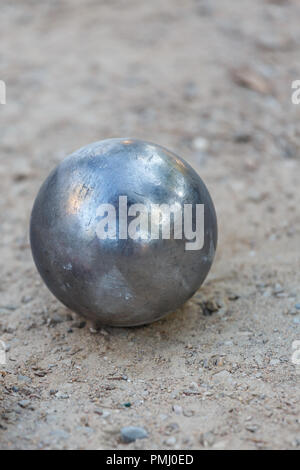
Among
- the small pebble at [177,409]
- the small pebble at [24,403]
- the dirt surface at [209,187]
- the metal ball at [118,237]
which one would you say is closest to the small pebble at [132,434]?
the dirt surface at [209,187]

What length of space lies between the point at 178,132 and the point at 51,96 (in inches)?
69.2

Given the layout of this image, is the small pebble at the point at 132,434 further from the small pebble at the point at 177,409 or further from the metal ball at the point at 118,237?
the metal ball at the point at 118,237

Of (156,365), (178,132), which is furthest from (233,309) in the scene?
(178,132)

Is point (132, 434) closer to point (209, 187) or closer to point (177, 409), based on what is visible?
point (177, 409)

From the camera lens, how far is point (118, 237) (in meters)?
3.23

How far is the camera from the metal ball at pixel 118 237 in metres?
3.25

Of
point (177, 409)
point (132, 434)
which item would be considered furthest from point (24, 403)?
point (177, 409)

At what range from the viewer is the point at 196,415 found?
9.90ft

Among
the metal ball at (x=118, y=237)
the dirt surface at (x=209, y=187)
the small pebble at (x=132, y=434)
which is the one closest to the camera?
the small pebble at (x=132, y=434)

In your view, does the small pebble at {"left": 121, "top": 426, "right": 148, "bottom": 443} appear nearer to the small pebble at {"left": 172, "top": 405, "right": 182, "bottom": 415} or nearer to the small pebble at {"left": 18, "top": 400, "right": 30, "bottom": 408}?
the small pebble at {"left": 172, "top": 405, "right": 182, "bottom": 415}

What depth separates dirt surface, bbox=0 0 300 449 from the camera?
3.05 m

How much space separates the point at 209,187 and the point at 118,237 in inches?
103

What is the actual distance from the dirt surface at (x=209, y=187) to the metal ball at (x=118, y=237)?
414 mm

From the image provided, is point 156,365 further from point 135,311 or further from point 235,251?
point 235,251
